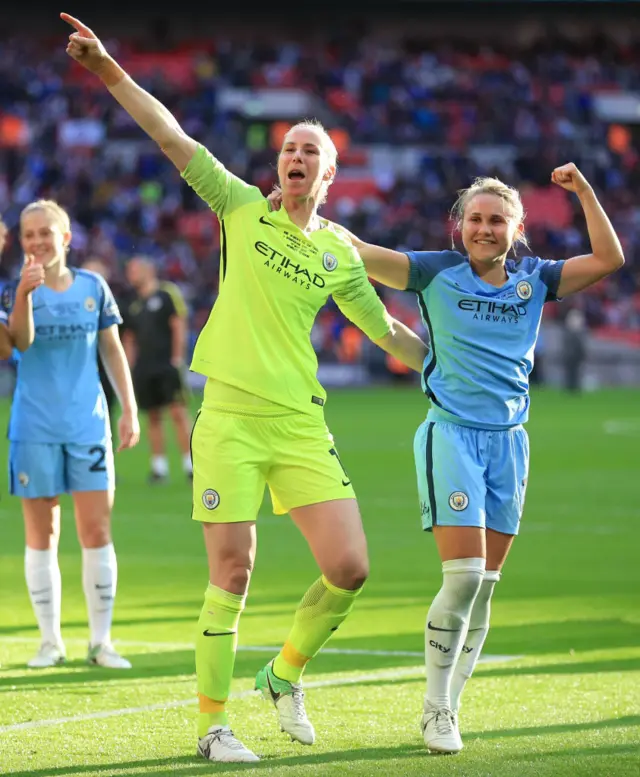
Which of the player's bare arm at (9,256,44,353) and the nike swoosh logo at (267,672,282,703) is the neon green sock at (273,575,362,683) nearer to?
the nike swoosh logo at (267,672,282,703)

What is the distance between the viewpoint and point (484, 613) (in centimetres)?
626

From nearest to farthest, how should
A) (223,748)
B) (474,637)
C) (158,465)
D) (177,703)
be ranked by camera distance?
1. (223,748)
2. (474,637)
3. (177,703)
4. (158,465)

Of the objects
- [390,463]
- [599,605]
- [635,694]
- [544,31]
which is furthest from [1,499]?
[544,31]

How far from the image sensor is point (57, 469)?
7.61m

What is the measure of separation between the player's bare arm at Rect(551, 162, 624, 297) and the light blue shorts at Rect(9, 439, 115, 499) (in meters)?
2.66

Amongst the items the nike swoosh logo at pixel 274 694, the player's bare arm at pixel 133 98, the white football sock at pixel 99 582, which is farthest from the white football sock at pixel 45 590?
the player's bare arm at pixel 133 98

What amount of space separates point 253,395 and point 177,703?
1.70m

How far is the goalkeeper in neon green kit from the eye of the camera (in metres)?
5.53

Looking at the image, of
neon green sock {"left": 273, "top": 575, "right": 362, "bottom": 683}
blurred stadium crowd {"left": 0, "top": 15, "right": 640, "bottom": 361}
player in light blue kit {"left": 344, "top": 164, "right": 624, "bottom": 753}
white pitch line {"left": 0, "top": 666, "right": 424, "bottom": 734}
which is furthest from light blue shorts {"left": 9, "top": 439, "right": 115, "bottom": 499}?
blurred stadium crowd {"left": 0, "top": 15, "right": 640, "bottom": 361}

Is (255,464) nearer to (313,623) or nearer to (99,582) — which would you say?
(313,623)

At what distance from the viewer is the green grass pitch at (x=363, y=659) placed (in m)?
5.51

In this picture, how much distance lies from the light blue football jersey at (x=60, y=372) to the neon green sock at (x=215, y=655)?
2.30 meters

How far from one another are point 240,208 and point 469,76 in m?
42.6

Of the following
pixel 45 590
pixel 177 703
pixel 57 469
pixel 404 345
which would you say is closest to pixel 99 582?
pixel 45 590
